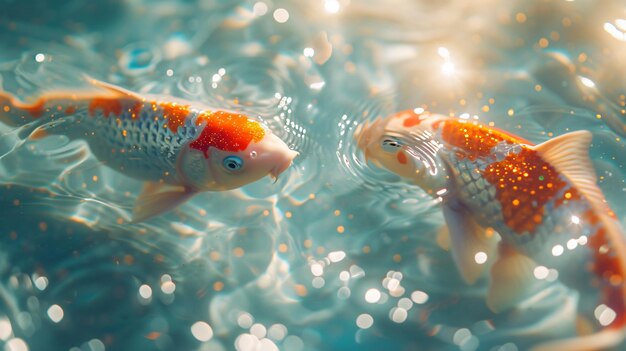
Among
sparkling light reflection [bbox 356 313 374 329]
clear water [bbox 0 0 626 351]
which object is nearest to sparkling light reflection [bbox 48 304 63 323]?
clear water [bbox 0 0 626 351]

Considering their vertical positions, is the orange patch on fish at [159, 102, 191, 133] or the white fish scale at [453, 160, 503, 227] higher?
the white fish scale at [453, 160, 503, 227]

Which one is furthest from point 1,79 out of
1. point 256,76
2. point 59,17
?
point 256,76

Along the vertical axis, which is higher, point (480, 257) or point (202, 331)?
point (480, 257)

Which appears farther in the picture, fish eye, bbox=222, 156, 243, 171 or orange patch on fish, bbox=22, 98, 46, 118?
orange patch on fish, bbox=22, 98, 46, 118

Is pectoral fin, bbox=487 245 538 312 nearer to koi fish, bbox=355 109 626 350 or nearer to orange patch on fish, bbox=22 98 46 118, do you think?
koi fish, bbox=355 109 626 350

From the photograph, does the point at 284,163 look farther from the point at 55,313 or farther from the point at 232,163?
the point at 55,313

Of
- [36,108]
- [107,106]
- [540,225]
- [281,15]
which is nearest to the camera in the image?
[540,225]

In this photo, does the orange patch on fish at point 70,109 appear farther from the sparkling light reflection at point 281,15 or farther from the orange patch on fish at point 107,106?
the sparkling light reflection at point 281,15

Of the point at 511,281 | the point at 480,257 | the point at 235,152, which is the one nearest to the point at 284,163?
the point at 235,152
